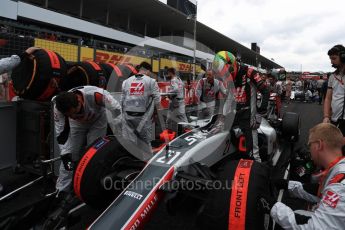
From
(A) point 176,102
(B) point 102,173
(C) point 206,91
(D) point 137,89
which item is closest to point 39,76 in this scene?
(D) point 137,89

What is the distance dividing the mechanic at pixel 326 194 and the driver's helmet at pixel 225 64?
70.1 inches

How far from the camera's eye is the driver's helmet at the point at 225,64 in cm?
355

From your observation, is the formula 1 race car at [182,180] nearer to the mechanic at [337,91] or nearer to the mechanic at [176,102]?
the mechanic at [337,91]

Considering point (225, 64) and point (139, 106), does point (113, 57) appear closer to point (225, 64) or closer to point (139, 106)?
point (139, 106)

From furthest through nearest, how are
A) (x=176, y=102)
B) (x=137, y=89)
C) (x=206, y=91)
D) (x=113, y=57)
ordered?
1. (x=113, y=57)
2. (x=176, y=102)
3. (x=206, y=91)
4. (x=137, y=89)

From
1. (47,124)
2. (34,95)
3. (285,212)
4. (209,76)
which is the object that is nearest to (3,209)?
(47,124)

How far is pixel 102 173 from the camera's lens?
260cm

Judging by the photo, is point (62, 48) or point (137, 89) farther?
point (62, 48)

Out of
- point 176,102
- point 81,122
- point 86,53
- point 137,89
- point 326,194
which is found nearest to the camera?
point 326,194

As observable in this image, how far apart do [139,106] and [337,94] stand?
2.44 metres

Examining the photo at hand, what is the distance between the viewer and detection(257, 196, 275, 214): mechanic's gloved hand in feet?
6.14

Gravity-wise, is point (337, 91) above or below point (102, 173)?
above

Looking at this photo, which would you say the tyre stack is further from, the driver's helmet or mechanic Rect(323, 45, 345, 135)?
mechanic Rect(323, 45, 345, 135)

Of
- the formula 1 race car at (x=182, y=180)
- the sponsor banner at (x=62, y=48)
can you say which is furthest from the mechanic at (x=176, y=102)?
the formula 1 race car at (x=182, y=180)
